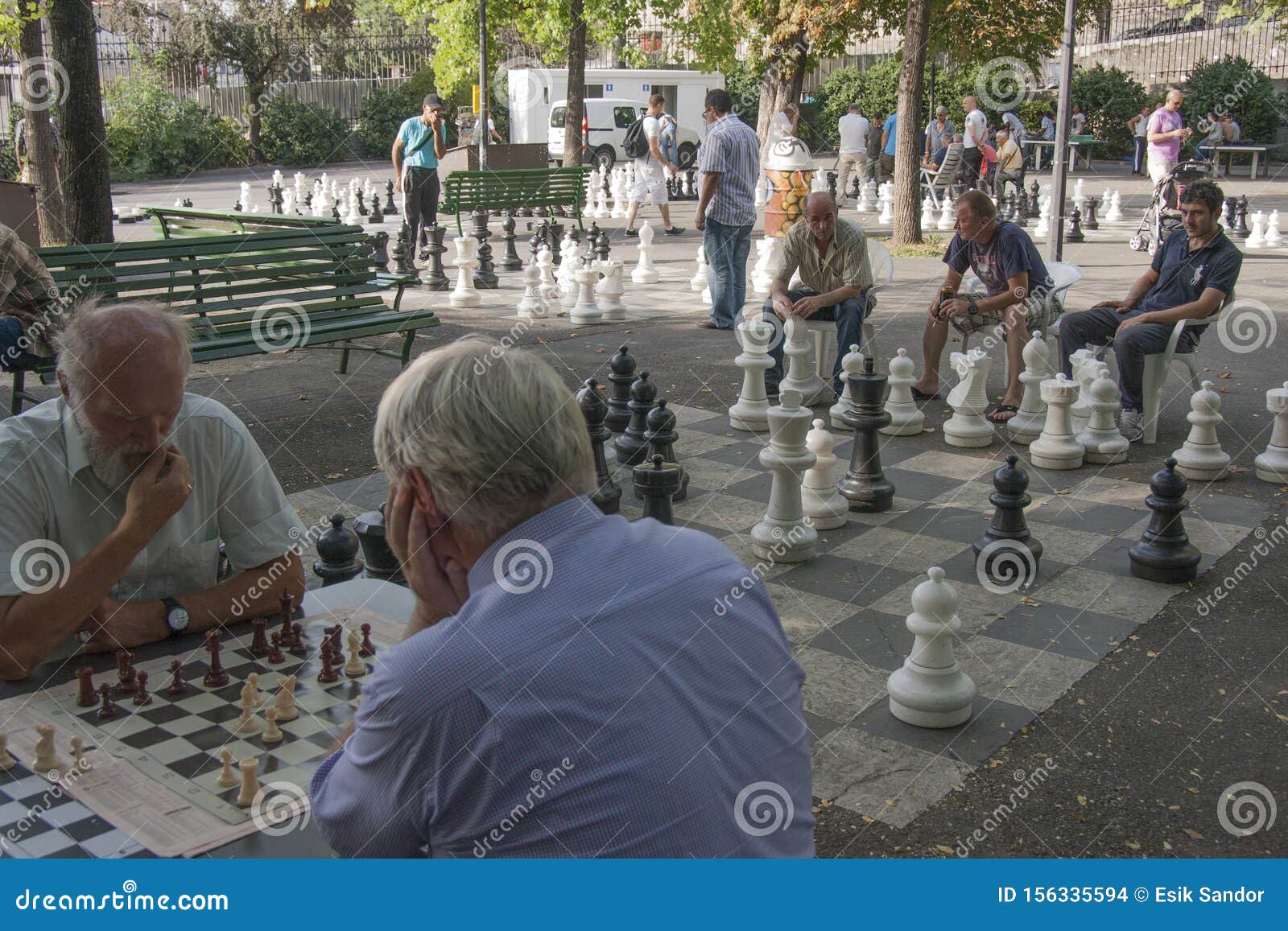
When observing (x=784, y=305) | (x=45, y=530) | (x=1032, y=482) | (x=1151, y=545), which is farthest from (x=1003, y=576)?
(x=45, y=530)

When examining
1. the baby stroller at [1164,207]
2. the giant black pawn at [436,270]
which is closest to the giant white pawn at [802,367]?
the baby stroller at [1164,207]

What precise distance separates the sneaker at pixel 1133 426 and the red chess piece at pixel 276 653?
492 cm

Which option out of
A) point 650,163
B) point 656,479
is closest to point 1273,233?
point 650,163

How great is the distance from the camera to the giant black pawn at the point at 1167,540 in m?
4.37

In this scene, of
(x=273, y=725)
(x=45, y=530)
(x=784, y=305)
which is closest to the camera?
(x=273, y=725)

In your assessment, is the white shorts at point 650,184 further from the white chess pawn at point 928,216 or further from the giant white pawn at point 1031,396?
the giant white pawn at point 1031,396

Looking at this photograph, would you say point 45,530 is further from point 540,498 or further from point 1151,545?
point 1151,545

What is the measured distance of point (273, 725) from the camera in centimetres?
203

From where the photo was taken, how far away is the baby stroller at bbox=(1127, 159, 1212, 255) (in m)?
9.99

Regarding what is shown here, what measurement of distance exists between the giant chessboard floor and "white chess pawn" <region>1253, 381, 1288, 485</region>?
26 cm

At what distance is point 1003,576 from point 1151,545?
530 millimetres

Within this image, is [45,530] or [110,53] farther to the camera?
[110,53]

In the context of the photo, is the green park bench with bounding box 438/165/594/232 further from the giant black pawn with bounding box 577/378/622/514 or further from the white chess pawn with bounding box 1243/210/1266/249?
the giant black pawn with bounding box 577/378/622/514

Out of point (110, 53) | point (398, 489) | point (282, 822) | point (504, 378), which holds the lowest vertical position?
point (282, 822)
